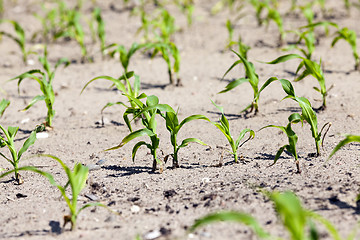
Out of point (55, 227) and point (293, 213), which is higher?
point (293, 213)

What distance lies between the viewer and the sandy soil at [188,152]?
8.85 ft

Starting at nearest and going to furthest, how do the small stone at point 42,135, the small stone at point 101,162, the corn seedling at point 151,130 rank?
the corn seedling at point 151,130, the small stone at point 101,162, the small stone at point 42,135

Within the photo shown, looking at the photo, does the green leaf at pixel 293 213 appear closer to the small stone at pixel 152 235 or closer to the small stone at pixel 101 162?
the small stone at pixel 152 235

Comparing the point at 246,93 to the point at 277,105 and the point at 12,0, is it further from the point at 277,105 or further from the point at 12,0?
the point at 12,0

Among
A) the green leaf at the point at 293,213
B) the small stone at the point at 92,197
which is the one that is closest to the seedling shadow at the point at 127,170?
the small stone at the point at 92,197

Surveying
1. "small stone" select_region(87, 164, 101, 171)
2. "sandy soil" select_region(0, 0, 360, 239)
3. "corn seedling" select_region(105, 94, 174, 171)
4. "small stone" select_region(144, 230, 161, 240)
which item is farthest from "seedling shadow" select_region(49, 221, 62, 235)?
"small stone" select_region(87, 164, 101, 171)

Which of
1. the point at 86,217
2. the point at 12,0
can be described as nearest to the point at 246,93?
the point at 86,217

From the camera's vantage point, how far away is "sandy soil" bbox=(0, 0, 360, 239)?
8.85 feet

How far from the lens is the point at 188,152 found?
3.80m

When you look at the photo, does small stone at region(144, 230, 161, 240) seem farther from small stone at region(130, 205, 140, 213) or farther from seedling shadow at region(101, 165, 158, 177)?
seedling shadow at region(101, 165, 158, 177)

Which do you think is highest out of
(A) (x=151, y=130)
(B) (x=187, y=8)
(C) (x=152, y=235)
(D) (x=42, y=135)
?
(B) (x=187, y=8)

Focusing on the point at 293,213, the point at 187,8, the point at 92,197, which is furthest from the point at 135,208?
the point at 187,8

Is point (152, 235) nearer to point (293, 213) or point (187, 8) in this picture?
point (293, 213)

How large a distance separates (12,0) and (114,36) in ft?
8.44
